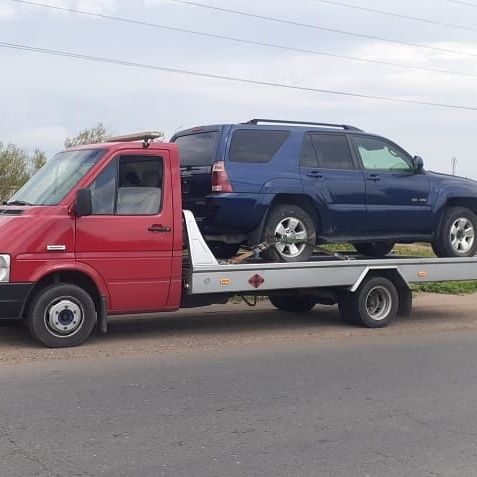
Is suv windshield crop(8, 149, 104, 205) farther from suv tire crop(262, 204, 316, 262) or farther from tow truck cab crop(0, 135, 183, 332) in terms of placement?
suv tire crop(262, 204, 316, 262)

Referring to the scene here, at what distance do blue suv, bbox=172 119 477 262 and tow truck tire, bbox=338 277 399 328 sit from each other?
653mm

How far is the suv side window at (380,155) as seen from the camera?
10336 mm

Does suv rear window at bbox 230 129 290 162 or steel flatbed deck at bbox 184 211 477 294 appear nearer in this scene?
steel flatbed deck at bbox 184 211 477 294

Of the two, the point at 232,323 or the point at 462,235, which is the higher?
the point at 462,235

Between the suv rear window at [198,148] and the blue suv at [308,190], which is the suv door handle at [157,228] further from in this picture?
the suv rear window at [198,148]

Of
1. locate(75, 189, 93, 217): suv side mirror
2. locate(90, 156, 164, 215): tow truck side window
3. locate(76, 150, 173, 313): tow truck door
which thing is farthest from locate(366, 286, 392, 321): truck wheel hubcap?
locate(75, 189, 93, 217): suv side mirror

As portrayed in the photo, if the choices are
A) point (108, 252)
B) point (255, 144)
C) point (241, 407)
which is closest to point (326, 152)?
point (255, 144)

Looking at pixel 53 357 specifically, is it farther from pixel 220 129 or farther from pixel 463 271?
pixel 463 271

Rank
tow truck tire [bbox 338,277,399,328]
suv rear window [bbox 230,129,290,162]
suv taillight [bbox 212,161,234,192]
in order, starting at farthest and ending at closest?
tow truck tire [bbox 338,277,399,328] < suv rear window [bbox 230,129,290,162] < suv taillight [bbox 212,161,234,192]

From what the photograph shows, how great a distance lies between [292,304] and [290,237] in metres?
2.44

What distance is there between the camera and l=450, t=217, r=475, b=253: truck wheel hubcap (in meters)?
11.0

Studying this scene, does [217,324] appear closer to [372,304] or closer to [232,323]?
[232,323]

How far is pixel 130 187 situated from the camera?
341 inches

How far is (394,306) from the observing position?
416 inches
